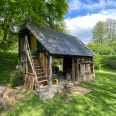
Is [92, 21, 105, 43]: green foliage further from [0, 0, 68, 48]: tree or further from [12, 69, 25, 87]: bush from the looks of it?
[12, 69, 25, 87]: bush

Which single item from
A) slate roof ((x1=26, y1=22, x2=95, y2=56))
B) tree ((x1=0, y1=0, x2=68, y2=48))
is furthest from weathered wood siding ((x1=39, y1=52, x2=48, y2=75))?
tree ((x1=0, y1=0, x2=68, y2=48))

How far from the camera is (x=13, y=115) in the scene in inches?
304

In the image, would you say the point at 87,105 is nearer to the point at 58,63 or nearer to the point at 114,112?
the point at 114,112

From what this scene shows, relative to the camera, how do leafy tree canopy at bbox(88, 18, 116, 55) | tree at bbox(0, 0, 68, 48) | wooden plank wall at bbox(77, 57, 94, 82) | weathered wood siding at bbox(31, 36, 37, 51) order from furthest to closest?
leafy tree canopy at bbox(88, 18, 116, 55), wooden plank wall at bbox(77, 57, 94, 82), weathered wood siding at bbox(31, 36, 37, 51), tree at bbox(0, 0, 68, 48)

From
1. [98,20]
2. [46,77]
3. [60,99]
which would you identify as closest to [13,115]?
[60,99]

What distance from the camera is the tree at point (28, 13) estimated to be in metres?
11.8

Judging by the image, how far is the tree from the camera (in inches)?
465

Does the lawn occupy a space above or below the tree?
below

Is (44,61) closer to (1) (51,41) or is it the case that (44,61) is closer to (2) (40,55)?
(2) (40,55)

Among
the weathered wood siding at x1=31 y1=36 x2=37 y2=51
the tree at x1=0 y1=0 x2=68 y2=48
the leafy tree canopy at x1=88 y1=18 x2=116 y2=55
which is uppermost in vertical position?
the leafy tree canopy at x1=88 y1=18 x2=116 y2=55

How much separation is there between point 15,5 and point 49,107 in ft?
28.5

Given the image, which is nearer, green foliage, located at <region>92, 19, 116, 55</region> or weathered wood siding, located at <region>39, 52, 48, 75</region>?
weathered wood siding, located at <region>39, 52, 48, 75</region>

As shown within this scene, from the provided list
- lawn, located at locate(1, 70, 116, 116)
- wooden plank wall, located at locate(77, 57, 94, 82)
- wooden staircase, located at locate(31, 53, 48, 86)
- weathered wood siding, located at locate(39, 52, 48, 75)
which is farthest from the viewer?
wooden plank wall, located at locate(77, 57, 94, 82)

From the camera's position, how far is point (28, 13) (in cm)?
1323
